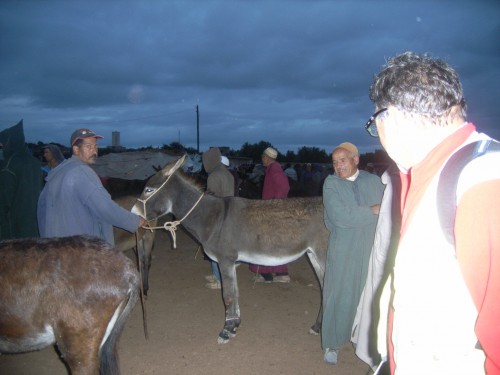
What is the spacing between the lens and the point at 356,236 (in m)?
3.56

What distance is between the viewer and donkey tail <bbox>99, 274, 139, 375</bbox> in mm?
2385

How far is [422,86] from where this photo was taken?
1.06 meters

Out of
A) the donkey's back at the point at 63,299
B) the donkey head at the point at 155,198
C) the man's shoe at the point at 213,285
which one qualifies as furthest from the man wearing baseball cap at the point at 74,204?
the man's shoe at the point at 213,285

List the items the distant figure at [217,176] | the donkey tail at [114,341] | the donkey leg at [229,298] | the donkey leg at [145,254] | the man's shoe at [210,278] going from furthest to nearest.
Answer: the man's shoe at [210,278], the distant figure at [217,176], the donkey leg at [145,254], the donkey leg at [229,298], the donkey tail at [114,341]

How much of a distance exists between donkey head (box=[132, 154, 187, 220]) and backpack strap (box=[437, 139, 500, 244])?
3716 millimetres

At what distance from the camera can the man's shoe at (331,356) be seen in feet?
12.4

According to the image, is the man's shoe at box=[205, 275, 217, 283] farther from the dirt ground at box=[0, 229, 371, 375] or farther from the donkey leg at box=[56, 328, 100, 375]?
the donkey leg at box=[56, 328, 100, 375]

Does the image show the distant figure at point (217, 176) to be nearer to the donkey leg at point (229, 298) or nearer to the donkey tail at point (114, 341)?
the donkey leg at point (229, 298)

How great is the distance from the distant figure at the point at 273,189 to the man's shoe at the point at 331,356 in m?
2.67

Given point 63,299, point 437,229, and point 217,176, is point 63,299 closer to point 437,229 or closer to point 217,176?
point 437,229

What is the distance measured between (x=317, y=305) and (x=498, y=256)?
5062 millimetres

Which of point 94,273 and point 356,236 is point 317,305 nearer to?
point 356,236

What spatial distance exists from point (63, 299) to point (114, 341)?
539mm

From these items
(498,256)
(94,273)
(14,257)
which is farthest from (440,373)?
(14,257)
